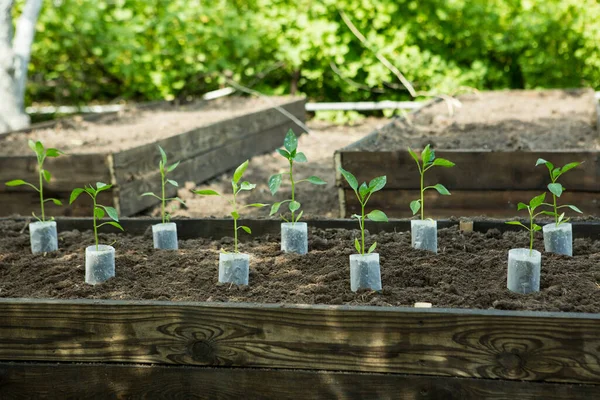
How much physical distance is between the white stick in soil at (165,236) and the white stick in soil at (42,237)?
0.39 m

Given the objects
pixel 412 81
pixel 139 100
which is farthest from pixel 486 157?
pixel 139 100

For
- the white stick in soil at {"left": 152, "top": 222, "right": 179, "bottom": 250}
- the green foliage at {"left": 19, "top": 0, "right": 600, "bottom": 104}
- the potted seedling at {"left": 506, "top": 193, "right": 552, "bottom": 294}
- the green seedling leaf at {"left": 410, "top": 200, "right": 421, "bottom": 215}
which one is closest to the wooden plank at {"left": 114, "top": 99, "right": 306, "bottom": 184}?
the green foliage at {"left": 19, "top": 0, "right": 600, "bottom": 104}

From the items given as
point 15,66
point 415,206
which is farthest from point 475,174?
point 15,66

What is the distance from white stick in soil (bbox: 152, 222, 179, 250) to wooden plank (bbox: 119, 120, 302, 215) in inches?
84.0

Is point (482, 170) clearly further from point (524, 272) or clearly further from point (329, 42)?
point (329, 42)

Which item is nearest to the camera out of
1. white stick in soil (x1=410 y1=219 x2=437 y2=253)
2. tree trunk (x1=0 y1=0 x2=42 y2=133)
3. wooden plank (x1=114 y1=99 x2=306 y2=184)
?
white stick in soil (x1=410 y1=219 x2=437 y2=253)

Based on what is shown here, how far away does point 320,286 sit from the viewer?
2.50 m

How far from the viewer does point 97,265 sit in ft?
8.73

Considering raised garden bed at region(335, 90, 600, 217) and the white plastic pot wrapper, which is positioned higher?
raised garden bed at region(335, 90, 600, 217)

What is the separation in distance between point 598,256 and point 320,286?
3.17 ft

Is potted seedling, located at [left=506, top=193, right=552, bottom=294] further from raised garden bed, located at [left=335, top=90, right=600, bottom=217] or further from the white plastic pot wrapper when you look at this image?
raised garden bed, located at [left=335, top=90, right=600, bottom=217]

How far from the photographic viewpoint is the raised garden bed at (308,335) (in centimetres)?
207

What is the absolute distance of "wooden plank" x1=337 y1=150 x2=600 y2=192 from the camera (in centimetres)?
436

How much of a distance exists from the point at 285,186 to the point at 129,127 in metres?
1.49
